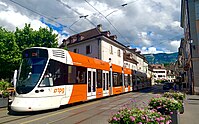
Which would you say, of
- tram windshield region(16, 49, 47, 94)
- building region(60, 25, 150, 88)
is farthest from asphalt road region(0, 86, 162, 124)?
building region(60, 25, 150, 88)

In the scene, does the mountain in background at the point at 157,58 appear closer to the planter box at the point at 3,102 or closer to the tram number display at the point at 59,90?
the planter box at the point at 3,102

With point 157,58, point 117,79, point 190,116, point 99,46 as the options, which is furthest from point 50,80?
point 157,58

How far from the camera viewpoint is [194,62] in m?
27.0

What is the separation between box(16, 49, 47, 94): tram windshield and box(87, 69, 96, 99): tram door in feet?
16.4

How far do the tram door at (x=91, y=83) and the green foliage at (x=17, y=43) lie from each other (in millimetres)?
13123

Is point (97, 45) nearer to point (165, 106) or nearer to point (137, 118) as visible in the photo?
point (165, 106)

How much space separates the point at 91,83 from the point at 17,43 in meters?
17.1

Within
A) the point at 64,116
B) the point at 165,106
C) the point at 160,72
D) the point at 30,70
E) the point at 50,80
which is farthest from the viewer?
the point at 160,72

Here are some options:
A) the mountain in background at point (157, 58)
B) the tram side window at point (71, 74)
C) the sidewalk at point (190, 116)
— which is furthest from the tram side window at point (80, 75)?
the mountain in background at point (157, 58)

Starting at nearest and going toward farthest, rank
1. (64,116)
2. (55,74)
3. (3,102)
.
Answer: (64,116) → (55,74) → (3,102)

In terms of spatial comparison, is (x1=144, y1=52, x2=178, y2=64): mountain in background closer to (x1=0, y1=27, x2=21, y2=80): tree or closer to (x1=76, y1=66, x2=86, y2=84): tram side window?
(x1=0, y1=27, x2=21, y2=80): tree

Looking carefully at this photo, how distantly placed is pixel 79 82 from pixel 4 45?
15.8 metres

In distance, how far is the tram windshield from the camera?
10.9 meters

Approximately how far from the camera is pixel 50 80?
11.5m
